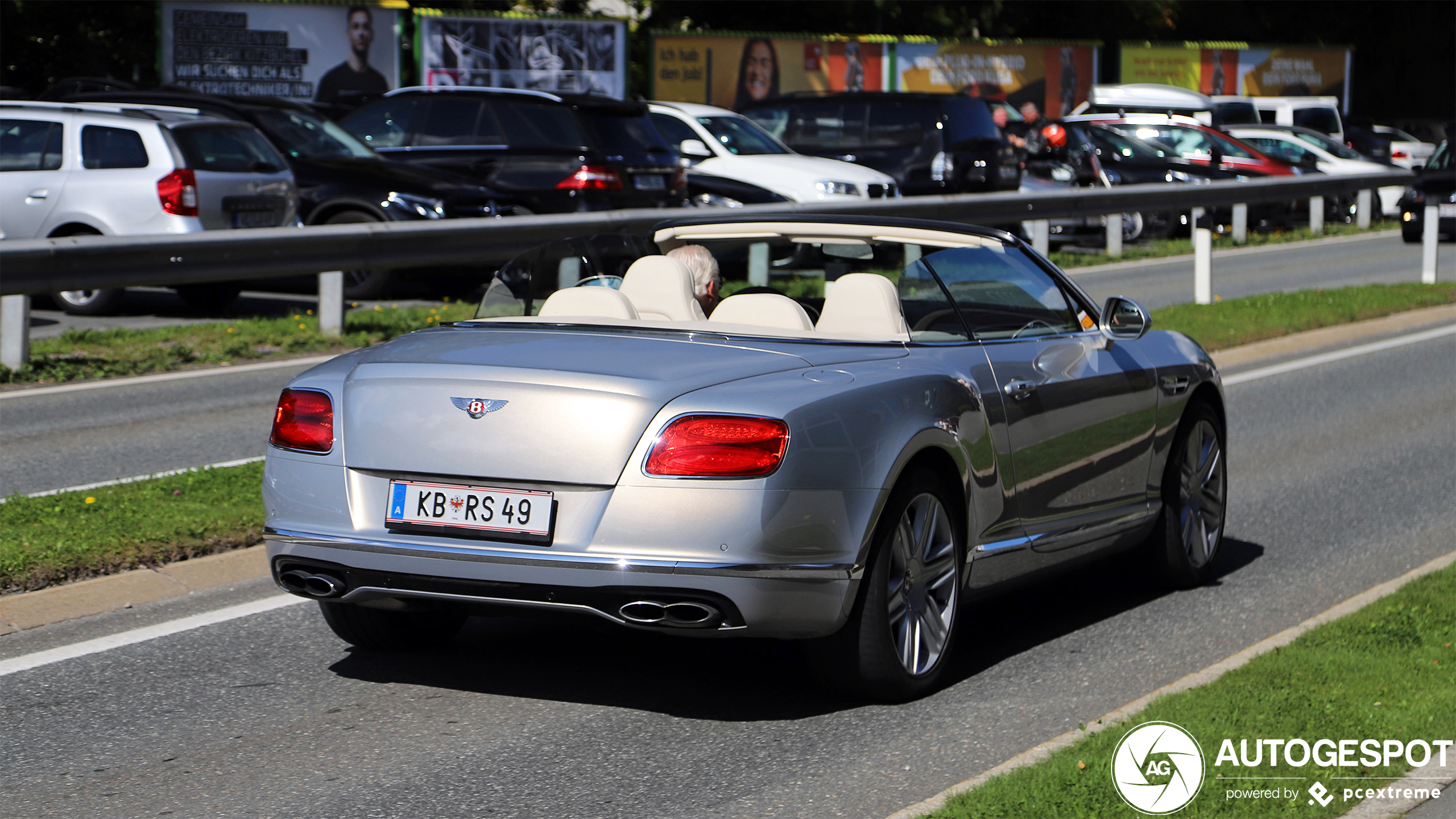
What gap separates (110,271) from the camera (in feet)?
42.7

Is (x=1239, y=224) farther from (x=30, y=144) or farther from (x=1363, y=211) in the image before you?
(x=30, y=144)

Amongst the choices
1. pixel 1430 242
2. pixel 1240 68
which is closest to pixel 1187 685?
pixel 1430 242

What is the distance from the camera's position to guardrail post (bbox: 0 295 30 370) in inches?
481

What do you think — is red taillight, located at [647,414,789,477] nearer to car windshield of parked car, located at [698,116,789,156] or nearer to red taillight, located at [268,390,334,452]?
red taillight, located at [268,390,334,452]

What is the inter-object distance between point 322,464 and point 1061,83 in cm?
4120

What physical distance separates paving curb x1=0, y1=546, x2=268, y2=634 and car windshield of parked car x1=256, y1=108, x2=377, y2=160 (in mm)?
11179

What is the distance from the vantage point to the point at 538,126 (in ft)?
61.5

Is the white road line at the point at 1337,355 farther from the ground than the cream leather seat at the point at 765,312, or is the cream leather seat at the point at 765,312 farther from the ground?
the cream leather seat at the point at 765,312

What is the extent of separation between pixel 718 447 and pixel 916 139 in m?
19.8

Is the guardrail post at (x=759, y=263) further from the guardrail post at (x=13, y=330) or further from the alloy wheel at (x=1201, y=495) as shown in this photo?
the guardrail post at (x=13, y=330)

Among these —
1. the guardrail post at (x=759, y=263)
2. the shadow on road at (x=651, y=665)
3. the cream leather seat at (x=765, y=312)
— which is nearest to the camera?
the shadow on road at (x=651, y=665)

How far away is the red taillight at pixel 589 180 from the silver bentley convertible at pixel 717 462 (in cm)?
1189

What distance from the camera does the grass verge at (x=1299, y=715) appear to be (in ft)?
14.1

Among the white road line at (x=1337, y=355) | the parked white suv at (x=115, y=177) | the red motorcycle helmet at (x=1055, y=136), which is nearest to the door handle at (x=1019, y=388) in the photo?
the white road line at (x=1337, y=355)
